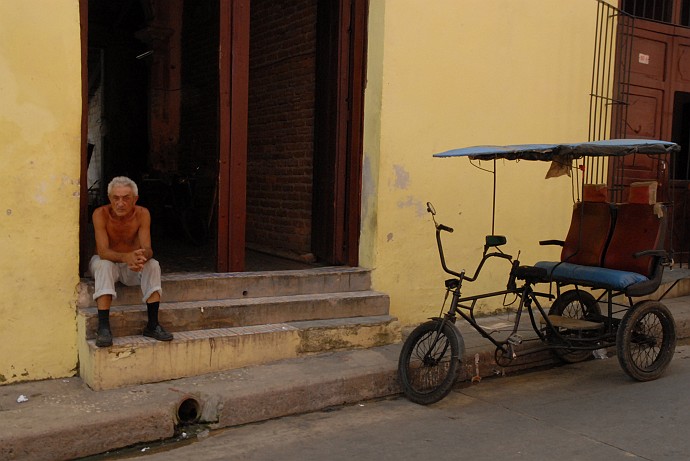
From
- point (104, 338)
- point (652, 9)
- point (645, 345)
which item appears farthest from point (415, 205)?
point (652, 9)

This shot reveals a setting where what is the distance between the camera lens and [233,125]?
19.5 ft

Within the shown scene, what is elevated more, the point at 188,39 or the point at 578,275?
the point at 188,39

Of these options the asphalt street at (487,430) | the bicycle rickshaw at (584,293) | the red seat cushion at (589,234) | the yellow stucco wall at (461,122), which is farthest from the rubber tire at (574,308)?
the yellow stucco wall at (461,122)

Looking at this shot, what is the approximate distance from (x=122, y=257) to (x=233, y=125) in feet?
5.61

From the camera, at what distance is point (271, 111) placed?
8445mm

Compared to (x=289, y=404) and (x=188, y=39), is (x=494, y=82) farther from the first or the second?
(x=188, y=39)

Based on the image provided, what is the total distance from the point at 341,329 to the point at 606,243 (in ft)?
8.49

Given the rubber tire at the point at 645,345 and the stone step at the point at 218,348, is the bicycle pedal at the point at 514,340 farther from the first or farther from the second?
the stone step at the point at 218,348

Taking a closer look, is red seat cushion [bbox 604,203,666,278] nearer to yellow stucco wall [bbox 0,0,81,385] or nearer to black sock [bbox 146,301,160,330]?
black sock [bbox 146,301,160,330]

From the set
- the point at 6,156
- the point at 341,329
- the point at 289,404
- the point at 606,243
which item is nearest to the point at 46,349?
the point at 6,156

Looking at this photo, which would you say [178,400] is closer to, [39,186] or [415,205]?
[39,186]

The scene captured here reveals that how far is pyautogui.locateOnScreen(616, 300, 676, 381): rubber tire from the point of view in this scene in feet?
17.9

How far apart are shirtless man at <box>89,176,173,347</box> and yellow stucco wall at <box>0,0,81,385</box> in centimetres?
31

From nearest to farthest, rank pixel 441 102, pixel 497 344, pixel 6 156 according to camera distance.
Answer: pixel 6 156 → pixel 497 344 → pixel 441 102
